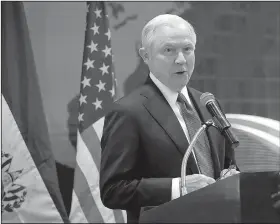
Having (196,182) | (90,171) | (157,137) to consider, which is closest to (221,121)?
(196,182)

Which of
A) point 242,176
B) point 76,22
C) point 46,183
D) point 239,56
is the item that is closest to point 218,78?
point 239,56

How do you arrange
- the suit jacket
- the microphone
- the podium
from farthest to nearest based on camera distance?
the suit jacket
the microphone
the podium

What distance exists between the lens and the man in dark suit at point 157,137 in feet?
5.95

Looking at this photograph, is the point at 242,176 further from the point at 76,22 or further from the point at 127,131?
the point at 76,22

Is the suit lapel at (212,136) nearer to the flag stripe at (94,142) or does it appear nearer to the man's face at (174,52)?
the man's face at (174,52)

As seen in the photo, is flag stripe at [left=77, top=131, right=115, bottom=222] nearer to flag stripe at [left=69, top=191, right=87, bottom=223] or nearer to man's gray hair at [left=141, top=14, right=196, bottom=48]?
flag stripe at [left=69, top=191, right=87, bottom=223]

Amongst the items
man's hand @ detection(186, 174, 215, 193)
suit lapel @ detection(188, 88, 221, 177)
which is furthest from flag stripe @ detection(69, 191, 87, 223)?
man's hand @ detection(186, 174, 215, 193)

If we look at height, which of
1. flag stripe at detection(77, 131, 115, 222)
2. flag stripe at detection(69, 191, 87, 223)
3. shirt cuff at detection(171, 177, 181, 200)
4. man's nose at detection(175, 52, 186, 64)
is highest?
man's nose at detection(175, 52, 186, 64)

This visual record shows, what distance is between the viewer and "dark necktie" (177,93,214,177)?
1904 mm

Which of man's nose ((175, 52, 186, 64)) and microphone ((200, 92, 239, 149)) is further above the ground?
man's nose ((175, 52, 186, 64))

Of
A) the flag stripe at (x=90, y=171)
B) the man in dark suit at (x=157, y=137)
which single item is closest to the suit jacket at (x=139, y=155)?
the man in dark suit at (x=157, y=137)

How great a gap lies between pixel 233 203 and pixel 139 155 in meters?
0.80

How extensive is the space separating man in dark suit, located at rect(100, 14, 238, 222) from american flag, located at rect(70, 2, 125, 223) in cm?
241

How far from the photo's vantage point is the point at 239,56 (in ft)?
15.1
